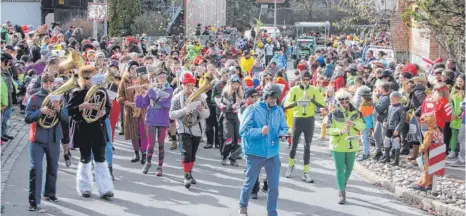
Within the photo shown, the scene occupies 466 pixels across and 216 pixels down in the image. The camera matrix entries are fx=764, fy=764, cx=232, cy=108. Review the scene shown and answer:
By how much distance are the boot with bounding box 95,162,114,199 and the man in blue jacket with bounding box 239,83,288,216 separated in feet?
6.99

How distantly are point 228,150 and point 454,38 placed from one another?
4817 millimetres

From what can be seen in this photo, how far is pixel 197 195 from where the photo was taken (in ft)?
37.4

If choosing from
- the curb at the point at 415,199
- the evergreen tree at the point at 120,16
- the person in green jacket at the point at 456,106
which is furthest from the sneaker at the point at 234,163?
the evergreen tree at the point at 120,16

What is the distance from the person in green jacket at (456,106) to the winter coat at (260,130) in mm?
5539

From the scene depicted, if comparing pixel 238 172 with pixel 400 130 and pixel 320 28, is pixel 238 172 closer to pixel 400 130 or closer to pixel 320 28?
pixel 400 130

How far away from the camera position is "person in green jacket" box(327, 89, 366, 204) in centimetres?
1080

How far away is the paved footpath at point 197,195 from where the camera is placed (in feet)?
34.1

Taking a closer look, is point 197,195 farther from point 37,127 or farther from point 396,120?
point 396,120

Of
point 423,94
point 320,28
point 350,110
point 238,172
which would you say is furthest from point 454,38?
point 320,28

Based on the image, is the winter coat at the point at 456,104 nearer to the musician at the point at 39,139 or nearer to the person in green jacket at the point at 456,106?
the person in green jacket at the point at 456,106

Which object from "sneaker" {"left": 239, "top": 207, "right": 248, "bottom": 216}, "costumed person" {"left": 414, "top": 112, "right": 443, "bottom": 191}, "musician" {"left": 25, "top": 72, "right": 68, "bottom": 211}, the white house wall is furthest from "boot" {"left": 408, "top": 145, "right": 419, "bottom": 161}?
the white house wall

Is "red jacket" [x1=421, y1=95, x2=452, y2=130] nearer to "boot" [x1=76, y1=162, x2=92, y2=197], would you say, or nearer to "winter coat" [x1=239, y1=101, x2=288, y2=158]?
"winter coat" [x1=239, y1=101, x2=288, y2=158]

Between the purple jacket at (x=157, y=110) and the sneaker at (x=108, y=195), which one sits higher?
the purple jacket at (x=157, y=110)

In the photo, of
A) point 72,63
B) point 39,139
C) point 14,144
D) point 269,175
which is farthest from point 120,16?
point 269,175
